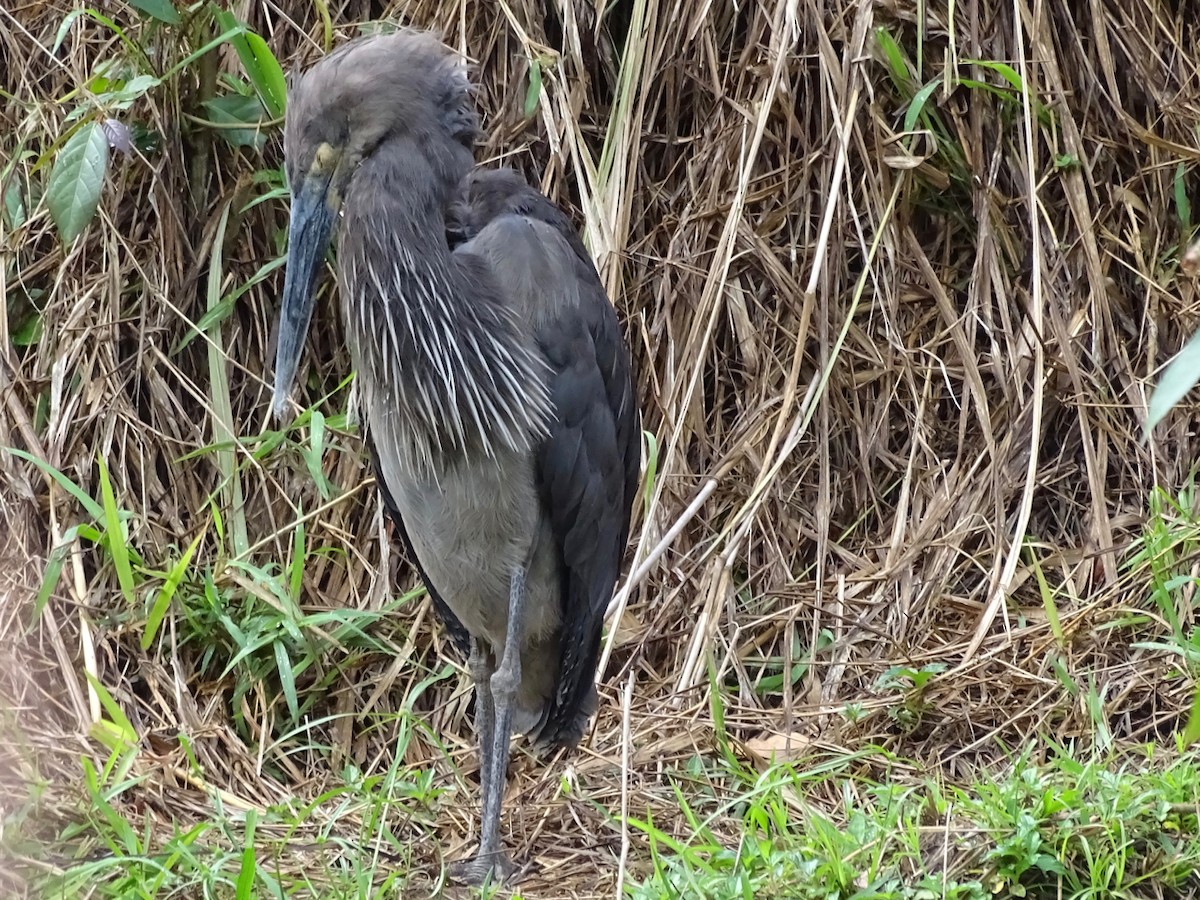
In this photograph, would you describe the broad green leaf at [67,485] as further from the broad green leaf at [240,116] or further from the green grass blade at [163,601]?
the broad green leaf at [240,116]

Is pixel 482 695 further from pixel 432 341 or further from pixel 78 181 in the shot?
pixel 78 181

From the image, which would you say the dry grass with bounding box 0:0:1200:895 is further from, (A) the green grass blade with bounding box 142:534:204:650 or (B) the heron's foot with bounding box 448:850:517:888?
(B) the heron's foot with bounding box 448:850:517:888

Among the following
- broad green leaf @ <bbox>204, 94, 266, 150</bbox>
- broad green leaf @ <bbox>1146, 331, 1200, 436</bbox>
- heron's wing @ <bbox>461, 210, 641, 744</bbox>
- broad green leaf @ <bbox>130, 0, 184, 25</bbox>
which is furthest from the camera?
broad green leaf @ <bbox>204, 94, 266, 150</bbox>

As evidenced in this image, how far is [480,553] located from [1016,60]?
87.9 inches

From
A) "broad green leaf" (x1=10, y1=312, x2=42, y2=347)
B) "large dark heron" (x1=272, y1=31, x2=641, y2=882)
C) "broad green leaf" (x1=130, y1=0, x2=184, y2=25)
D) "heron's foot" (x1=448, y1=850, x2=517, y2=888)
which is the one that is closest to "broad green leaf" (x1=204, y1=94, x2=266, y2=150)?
"broad green leaf" (x1=130, y1=0, x2=184, y2=25)

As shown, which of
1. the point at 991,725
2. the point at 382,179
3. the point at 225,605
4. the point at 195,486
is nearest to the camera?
the point at 382,179

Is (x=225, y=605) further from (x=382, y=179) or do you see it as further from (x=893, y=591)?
(x=893, y=591)

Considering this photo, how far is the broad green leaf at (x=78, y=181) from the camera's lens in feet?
10.6

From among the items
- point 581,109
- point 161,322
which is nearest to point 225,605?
point 161,322

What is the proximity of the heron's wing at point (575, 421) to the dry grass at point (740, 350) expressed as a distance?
371 mm

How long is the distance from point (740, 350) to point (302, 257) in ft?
5.26

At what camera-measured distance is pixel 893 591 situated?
12.6 ft

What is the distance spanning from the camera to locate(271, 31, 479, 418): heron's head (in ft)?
9.43

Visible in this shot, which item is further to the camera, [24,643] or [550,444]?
[24,643]
